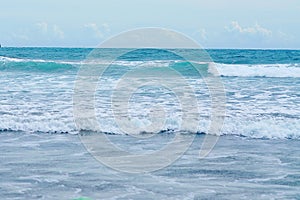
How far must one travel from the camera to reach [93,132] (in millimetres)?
9992

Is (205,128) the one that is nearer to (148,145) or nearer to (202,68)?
(148,145)

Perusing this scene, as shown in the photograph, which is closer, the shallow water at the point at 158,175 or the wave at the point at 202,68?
the shallow water at the point at 158,175

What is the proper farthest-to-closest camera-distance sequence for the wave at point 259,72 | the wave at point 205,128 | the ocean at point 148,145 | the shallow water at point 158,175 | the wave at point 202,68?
1. the wave at point 202,68
2. the wave at point 259,72
3. the wave at point 205,128
4. the ocean at point 148,145
5. the shallow water at point 158,175

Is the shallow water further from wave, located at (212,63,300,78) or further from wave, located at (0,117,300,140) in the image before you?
wave, located at (212,63,300,78)

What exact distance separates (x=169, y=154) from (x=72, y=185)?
7.23 feet

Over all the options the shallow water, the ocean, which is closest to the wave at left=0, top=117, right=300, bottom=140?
the ocean

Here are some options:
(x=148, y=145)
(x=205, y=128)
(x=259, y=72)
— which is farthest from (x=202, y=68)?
(x=148, y=145)

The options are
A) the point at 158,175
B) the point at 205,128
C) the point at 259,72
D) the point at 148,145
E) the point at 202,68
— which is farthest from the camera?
the point at 202,68

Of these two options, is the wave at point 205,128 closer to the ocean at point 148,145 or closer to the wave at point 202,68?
the ocean at point 148,145

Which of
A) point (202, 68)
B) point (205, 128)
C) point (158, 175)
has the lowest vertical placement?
point (158, 175)

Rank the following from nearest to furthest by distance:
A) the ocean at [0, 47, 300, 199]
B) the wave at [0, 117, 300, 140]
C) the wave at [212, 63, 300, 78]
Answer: the ocean at [0, 47, 300, 199], the wave at [0, 117, 300, 140], the wave at [212, 63, 300, 78]

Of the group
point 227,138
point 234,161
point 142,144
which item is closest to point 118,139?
point 142,144

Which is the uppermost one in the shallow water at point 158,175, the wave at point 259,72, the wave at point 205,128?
the wave at point 259,72

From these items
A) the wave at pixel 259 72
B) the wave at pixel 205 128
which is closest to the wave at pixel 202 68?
the wave at pixel 259 72
